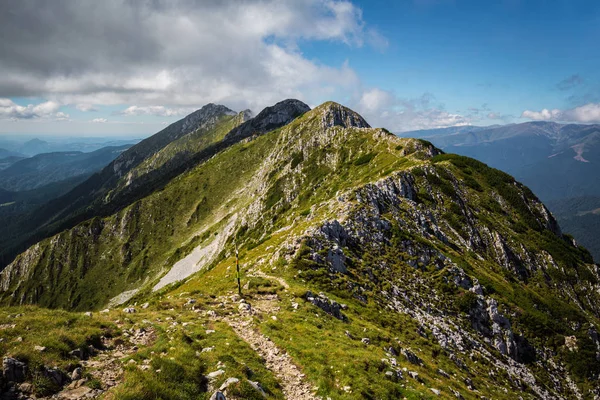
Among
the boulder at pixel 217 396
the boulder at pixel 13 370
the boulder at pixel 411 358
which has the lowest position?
the boulder at pixel 411 358

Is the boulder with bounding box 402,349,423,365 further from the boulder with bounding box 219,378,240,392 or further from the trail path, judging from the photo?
the boulder with bounding box 219,378,240,392

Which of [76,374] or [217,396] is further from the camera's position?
[76,374]

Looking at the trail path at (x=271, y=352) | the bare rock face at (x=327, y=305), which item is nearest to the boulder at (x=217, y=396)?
the trail path at (x=271, y=352)

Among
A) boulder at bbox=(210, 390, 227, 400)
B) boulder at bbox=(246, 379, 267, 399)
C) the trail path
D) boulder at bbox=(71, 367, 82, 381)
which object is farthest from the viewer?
the trail path

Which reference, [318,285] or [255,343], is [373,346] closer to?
[255,343]

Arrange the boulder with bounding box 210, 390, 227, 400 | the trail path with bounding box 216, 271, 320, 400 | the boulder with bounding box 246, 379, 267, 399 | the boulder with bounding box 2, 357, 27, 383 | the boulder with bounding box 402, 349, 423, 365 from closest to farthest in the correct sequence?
the boulder with bounding box 2, 357, 27, 383, the boulder with bounding box 210, 390, 227, 400, the boulder with bounding box 246, 379, 267, 399, the trail path with bounding box 216, 271, 320, 400, the boulder with bounding box 402, 349, 423, 365

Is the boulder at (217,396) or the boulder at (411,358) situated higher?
the boulder at (217,396)

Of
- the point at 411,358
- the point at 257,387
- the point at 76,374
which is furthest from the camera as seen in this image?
the point at 411,358

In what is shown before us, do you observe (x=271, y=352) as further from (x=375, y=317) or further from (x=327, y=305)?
(x=375, y=317)

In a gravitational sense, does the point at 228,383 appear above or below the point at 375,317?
above

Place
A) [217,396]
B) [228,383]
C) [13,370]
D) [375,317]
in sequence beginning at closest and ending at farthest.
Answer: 1. [13,370]
2. [217,396]
3. [228,383]
4. [375,317]

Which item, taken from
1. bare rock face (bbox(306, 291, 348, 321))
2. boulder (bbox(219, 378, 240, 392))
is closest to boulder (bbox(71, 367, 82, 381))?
boulder (bbox(219, 378, 240, 392))

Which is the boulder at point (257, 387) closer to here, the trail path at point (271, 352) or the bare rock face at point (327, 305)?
the trail path at point (271, 352)

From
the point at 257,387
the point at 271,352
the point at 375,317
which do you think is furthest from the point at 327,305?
the point at 257,387
